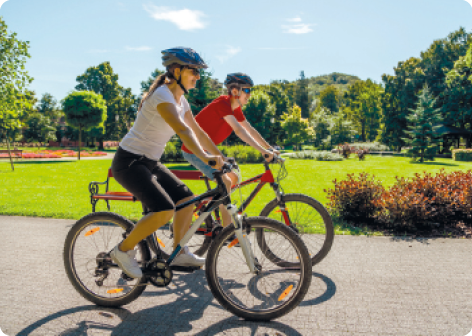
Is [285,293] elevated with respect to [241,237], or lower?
lower

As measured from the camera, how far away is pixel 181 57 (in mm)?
3068

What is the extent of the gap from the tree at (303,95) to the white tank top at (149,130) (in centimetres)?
9851

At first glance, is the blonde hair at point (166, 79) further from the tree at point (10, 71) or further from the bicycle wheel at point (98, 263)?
the tree at point (10, 71)

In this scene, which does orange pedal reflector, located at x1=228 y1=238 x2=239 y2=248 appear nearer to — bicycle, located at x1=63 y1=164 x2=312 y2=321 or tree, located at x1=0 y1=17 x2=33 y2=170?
bicycle, located at x1=63 y1=164 x2=312 y2=321

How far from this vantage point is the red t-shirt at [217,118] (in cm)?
432

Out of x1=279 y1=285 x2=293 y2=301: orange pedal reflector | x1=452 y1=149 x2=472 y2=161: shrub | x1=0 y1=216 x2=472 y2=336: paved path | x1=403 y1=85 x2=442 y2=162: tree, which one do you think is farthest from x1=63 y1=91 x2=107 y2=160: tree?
x1=279 y1=285 x2=293 y2=301: orange pedal reflector

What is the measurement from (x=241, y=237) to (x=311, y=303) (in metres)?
0.96

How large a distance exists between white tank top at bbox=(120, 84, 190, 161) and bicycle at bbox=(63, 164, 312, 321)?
577mm

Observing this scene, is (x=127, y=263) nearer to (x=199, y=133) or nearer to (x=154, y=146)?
(x=154, y=146)

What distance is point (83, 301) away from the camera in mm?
3459

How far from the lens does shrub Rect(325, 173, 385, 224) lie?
6.26m

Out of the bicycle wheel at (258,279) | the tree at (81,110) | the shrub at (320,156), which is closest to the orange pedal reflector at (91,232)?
the bicycle wheel at (258,279)

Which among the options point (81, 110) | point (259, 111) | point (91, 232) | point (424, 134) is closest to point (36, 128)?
point (81, 110)

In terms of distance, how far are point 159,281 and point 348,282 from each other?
1.94 m
